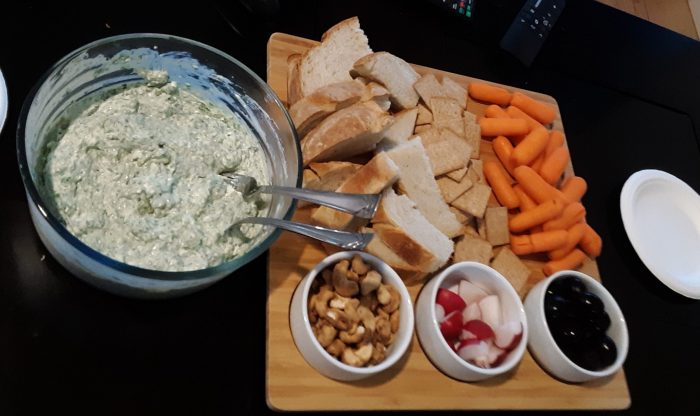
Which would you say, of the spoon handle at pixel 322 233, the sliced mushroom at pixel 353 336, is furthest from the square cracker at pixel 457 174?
the sliced mushroom at pixel 353 336

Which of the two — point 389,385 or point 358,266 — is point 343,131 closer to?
point 358,266

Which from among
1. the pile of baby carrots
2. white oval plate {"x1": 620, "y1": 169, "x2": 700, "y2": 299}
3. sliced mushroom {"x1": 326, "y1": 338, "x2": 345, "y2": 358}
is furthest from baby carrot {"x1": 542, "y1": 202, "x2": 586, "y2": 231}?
sliced mushroom {"x1": 326, "y1": 338, "x2": 345, "y2": 358}

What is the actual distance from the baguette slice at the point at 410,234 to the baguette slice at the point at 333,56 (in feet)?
1.19

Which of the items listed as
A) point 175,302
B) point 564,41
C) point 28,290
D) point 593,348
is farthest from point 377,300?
point 564,41

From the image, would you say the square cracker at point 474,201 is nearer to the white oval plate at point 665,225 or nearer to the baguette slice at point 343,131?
the baguette slice at point 343,131

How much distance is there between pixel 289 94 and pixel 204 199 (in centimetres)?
51

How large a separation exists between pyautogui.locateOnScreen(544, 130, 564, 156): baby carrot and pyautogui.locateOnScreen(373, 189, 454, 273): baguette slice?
488 mm

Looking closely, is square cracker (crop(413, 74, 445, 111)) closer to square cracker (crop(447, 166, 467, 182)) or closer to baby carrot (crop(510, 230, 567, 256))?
square cracker (crop(447, 166, 467, 182))

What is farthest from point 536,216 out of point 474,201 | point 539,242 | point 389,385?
point 389,385

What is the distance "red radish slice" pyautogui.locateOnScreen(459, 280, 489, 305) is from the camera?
1431mm

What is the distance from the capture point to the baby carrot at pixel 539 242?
61.4 inches

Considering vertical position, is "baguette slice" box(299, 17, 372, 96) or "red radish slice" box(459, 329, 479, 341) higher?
"baguette slice" box(299, 17, 372, 96)

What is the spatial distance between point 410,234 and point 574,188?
60 cm

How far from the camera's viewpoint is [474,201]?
1562 mm
